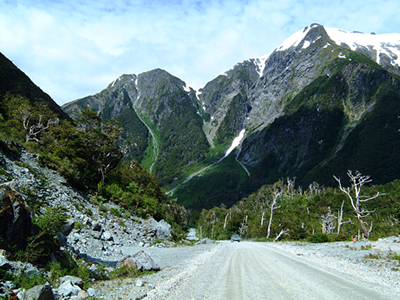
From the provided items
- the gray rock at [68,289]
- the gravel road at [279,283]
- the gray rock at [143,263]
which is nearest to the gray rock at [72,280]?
the gray rock at [68,289]

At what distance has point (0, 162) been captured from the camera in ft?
50.5

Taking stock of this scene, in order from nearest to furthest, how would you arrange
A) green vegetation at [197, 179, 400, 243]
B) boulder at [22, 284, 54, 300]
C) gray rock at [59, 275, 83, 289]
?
boulder at [22, 284, 54, 300] < gray rock at [59, 275, 83, 289] < green vegetation at [197, 179, 400, 243]

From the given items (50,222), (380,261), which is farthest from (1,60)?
(380,261)

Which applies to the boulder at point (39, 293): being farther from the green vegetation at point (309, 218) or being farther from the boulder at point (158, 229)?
the green vegetation at point (309, 218)

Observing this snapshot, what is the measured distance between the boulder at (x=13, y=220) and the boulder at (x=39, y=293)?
6.78 feet

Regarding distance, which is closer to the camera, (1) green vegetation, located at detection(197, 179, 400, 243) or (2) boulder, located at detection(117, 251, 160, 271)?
(2) boulder, located at detection(117, 251, 160, 271)

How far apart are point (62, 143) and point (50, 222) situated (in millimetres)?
24115

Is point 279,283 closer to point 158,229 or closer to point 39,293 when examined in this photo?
point 39,293

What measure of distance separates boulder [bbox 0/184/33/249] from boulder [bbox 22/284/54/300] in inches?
81.3

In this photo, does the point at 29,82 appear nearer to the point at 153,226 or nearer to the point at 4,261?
the point at 153,226

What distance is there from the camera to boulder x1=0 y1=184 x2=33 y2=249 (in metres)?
6.66

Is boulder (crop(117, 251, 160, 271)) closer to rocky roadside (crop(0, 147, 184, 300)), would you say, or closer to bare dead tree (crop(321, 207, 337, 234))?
rocky roadside (crop(0, 147, 184, 300))

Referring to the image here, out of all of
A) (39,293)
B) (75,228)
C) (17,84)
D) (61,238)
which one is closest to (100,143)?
(75,228)

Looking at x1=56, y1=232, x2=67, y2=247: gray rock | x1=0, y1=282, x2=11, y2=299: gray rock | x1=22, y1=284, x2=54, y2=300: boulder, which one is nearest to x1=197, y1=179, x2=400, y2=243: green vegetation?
x1=56, y1=232, x2=67, y2=247: gray rock
